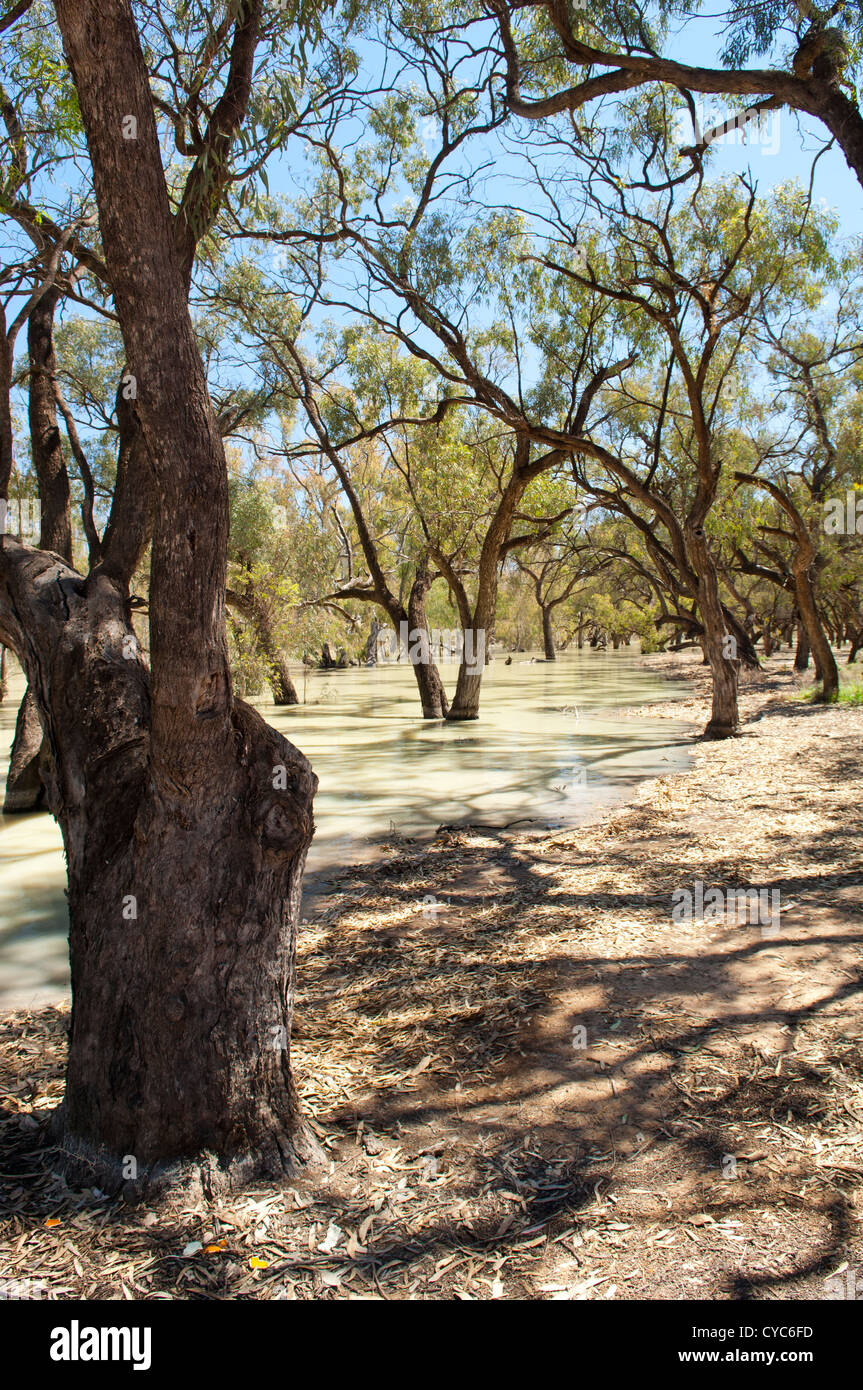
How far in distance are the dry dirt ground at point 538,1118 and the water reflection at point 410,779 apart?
5.28 ft

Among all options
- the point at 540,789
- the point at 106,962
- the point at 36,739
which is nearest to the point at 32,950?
the point at 106,962

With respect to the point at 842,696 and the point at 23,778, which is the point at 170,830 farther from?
the point at 842,696

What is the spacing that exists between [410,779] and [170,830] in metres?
8.93

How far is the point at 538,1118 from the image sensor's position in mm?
3143

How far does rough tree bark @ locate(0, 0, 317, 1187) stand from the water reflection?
7.87ft

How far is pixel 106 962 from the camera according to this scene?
2.92m

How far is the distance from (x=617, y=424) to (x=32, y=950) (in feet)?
56.2

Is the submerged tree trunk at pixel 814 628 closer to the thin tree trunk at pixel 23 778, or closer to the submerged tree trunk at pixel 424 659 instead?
the submerged tree trunk at pixel 424 659

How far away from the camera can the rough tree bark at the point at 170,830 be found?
2715 millimetres

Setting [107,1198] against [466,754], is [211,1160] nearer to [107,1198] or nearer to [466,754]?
[107,1198]

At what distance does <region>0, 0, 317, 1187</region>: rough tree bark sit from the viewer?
271 cm

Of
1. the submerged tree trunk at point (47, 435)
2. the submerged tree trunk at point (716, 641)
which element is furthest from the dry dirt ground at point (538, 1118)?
the submerged tree trunk at point (716, 641)

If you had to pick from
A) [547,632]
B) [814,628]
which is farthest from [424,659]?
[547,632]

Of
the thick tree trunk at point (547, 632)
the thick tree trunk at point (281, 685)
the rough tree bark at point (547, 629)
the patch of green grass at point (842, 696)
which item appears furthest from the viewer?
the thick tree trunk at point (547, 632)
